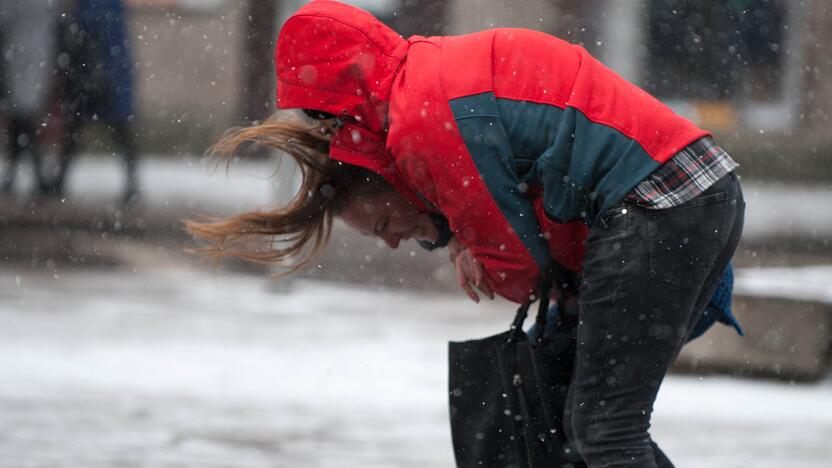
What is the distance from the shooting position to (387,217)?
264 centimetres

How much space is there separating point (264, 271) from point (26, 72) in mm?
2965

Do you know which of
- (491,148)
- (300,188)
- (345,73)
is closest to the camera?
(491,148)

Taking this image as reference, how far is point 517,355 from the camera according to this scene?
8.54 ft

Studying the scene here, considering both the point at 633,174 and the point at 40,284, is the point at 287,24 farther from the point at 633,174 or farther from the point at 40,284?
the point at 40,284

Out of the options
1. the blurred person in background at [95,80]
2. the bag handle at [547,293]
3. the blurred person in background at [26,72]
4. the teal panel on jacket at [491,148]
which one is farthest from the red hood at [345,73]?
the blurred person in background at [26,72]

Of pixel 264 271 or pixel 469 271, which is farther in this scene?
pixel 264 271

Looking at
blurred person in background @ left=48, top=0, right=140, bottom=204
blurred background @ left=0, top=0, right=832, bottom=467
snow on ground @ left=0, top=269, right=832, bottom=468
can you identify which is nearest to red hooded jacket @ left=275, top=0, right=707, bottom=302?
blurred background @ left=0, top=0, right=832, bottom=467

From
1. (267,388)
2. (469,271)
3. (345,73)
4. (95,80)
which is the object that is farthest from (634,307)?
(95,80)

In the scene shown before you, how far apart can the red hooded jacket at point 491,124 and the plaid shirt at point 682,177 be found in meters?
0.02

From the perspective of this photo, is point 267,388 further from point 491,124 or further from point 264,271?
point 491,124

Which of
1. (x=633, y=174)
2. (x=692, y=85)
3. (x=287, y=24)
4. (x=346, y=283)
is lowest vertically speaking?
(x=633, y=174)

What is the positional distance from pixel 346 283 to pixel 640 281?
547 cm

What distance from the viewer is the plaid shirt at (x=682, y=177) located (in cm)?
229

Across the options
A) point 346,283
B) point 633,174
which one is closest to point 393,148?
point 633,174
